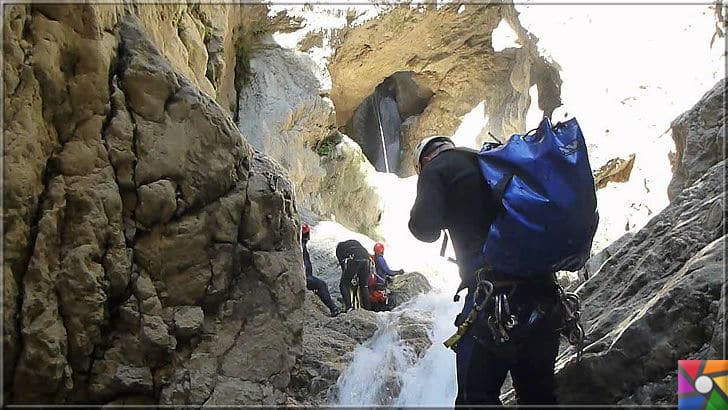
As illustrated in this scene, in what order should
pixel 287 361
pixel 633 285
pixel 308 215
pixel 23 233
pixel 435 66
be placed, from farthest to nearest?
pixel 435 66 → pixel 308 215 → pixel 287 361 → pixel 633 285 → pixel 23 233

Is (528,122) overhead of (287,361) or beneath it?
overhead

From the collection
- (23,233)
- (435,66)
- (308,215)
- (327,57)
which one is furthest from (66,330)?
(435,66)

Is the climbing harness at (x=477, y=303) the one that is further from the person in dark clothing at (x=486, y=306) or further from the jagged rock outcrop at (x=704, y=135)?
the jagged rock outcrop at (x=704, y=135)

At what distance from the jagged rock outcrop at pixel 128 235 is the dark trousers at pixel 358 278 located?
3439 millimetres

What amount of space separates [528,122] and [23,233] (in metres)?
11.4

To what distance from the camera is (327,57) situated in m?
12.8

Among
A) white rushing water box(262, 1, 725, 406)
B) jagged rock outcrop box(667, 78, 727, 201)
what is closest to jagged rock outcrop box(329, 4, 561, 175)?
white rushing water box(262, 1, 725, 406)

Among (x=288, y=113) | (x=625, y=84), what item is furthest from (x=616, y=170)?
(x=288, y=113)

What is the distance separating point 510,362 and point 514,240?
0.50 m

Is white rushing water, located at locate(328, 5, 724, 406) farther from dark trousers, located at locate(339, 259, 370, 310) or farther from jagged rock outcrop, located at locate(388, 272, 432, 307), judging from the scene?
dark trousers, located at locate(339, 259, 370, 310)

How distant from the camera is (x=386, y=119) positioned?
65.2 feet

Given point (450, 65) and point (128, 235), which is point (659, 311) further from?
point (450, 65)

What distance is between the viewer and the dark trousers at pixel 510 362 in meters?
2.45

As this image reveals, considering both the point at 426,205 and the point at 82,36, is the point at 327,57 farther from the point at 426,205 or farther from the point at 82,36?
the point at 426,205
